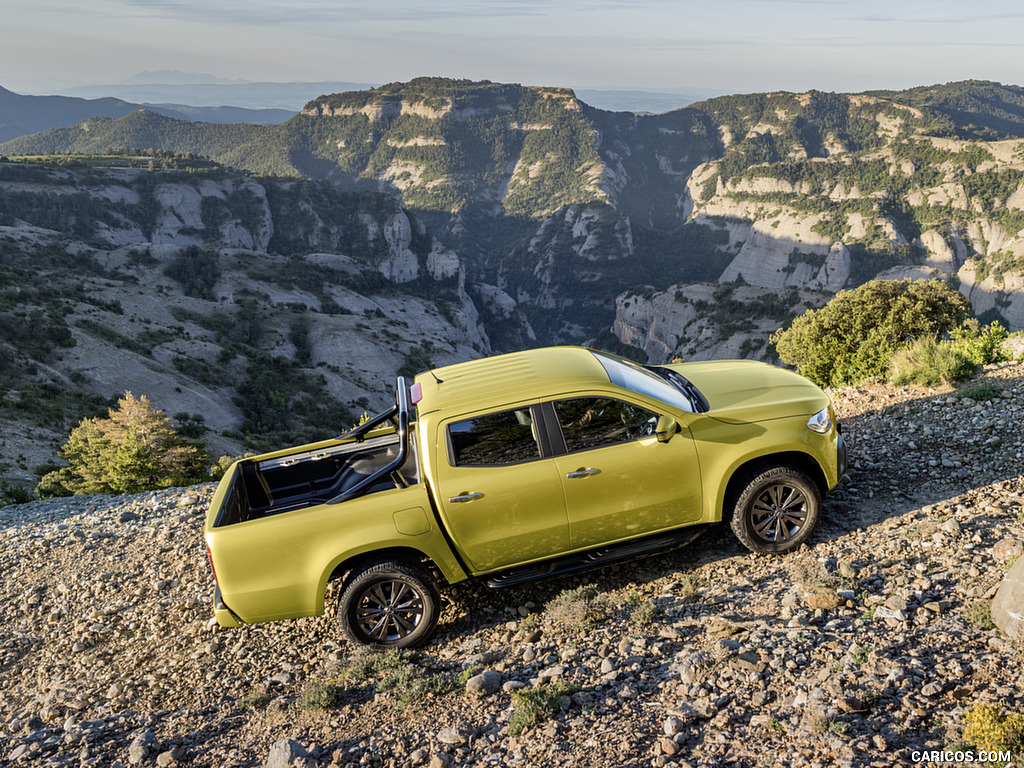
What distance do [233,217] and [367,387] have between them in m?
90.0

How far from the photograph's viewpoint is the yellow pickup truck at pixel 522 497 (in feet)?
17.8

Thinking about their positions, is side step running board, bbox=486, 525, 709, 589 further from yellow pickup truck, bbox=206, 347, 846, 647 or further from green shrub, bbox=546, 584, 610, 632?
green shrub, bbox=546, 584, 610, 632

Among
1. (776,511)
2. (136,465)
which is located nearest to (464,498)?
(776,511)

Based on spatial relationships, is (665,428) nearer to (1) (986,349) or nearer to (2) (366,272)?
(1) (986,349)

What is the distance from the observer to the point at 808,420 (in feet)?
19.7

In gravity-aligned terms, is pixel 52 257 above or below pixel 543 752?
above

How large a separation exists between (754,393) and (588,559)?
237 centimetres

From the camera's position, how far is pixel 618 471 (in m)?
5.66

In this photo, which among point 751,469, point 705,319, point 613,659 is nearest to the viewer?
point 613,659

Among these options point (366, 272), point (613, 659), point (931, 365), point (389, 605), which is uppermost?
point (366, 272)

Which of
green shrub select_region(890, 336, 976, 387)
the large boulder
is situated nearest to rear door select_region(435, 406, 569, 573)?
the large boulder

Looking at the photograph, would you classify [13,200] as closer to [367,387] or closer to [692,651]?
[367,387]

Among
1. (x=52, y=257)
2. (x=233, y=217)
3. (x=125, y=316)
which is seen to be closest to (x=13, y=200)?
(x=233, y=217)

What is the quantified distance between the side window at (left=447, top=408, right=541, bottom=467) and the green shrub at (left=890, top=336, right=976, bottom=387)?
299 inches
